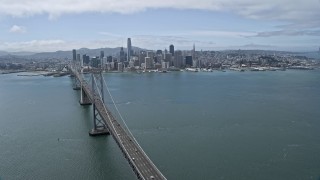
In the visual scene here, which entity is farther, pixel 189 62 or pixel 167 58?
pixel 167 58

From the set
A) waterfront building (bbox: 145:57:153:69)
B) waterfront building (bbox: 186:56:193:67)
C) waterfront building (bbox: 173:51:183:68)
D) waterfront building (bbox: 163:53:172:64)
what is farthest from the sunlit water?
waterfront building (bbox: 163:53:172:64)

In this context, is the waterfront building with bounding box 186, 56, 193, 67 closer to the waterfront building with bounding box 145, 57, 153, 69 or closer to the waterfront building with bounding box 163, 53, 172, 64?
the waterfront building with bounding box 163, 53, 172, 64

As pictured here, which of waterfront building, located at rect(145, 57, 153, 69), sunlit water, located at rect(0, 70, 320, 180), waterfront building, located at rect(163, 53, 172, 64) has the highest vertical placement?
waterfront building, located at rect(163, 53, 172, 64)

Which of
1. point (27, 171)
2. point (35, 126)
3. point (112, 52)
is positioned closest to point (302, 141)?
point (27, 171)

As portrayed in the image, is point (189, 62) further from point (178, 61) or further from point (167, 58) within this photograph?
point (167, 58)

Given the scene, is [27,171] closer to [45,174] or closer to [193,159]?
[45,174]

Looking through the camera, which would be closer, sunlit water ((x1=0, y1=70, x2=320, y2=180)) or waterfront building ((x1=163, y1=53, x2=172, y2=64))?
sunlit water ((x1=0, y1=70, x2=320, y2=180))

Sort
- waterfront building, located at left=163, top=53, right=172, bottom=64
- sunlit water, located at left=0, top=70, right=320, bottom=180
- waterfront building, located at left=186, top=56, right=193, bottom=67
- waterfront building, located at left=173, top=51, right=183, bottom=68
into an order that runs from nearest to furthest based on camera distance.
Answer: sunlit water, located at left=0, top=70, right=320, bottom=180 → waterfront building, located at left=173, top=51, right=183, bottom=68 → waterfront building, located at left=186, top=56, right=193, bottom=67 → waterfront building, located at left=163, top=53, right=172, bottom=64

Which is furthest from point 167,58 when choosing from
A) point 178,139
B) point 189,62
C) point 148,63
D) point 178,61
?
point 178,139

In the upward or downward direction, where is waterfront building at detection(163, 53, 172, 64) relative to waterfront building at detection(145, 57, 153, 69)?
upward
